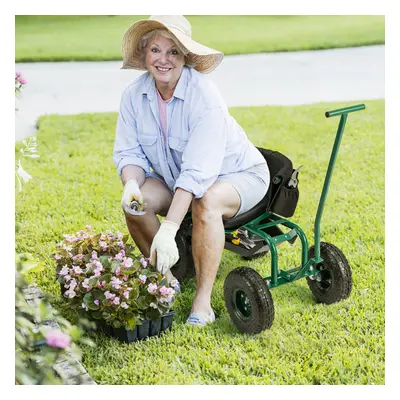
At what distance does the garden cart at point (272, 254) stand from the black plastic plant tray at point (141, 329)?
0.94 ft

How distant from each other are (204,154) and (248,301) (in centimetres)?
65

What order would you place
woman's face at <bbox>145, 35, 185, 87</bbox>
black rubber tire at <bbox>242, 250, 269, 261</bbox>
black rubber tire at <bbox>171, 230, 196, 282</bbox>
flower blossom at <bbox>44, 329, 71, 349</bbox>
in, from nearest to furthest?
flower blossom at <bbox>44, 329, 71, 349</bbox> < woman's face at <bbox>145, 35, 185, 87</bbox> < black rubber tire at <bbox>171, 230, 196, 282</bbox> < black rubber tire at <bbox>242, 250, 269, 261</bbox>

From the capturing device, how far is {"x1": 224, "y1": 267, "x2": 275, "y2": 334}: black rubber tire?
3031 mm

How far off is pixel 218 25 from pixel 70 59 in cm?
147

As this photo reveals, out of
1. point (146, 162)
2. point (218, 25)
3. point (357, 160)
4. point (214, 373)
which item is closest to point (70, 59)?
point (218, 25)

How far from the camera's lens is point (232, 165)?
337 centimetres

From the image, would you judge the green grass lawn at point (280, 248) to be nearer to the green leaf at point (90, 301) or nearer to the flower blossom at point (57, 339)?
the green leaf at point (90, 301)

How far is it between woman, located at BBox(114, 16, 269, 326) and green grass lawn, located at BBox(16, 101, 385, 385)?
0.97ft

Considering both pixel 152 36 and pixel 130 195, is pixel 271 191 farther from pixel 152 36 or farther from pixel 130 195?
pixel 152 36

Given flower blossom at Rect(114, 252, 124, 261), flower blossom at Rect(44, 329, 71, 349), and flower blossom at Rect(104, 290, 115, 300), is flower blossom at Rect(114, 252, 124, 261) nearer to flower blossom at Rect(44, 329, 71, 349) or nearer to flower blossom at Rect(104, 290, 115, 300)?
flower blossom at Rect(104, 290, 115, 300)

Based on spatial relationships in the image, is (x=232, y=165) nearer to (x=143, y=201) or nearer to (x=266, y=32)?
(x=143, y=201)

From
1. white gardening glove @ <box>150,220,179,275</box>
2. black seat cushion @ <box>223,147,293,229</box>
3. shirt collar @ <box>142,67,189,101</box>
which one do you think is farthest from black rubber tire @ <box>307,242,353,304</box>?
shirt collar @ <box>142,67,189,101</box>

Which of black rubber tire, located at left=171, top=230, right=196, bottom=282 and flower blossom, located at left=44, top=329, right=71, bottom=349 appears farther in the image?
black rubber tire, located at left=171, top=230, right=196, bottom=282

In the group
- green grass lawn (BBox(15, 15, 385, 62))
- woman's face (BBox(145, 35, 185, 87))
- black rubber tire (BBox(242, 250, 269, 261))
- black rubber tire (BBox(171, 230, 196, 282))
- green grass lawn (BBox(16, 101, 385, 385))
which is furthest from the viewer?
green grass lawn (BBox(15, 15, 385, 62))
